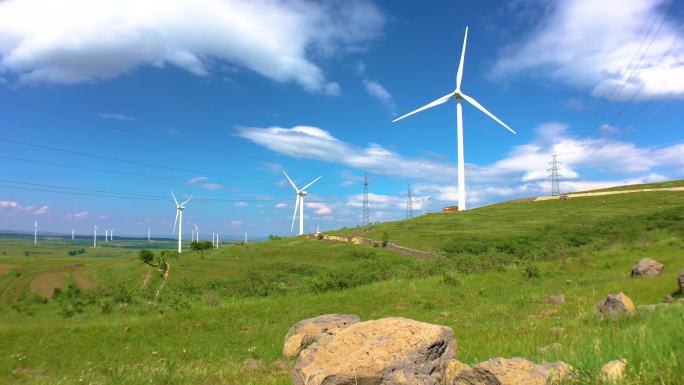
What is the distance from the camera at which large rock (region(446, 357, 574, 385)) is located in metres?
6.07

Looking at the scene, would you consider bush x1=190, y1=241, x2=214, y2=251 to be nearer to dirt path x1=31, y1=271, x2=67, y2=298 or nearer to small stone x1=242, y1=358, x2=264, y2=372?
dirt path x1=31, y1=271, x2=67, y2=298

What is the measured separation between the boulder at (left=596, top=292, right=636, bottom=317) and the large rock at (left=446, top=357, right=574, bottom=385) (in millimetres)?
7948

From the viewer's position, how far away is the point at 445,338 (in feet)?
27.6

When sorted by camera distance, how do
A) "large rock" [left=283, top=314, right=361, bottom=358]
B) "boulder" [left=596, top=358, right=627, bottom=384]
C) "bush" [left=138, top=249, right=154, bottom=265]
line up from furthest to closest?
1. "bush" [left=138, top=249, right=154, bottom=265]
2. "large rock" [left=283, top=314, right=361, bottom=358]
3. "boulder" [left=596, top=358, right=627, bottom=384]

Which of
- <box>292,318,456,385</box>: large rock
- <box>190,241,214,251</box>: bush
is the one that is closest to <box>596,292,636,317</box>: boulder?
<box>292,318,456,385</box>: large rock

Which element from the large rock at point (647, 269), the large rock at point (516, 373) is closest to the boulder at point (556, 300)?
the large rock at point (647, 269)

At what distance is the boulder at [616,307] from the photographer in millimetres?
12844

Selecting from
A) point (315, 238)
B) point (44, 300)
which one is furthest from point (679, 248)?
point (315, 238)

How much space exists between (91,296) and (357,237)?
140 feet

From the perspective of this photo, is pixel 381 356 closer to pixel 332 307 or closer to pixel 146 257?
pixel 332 307

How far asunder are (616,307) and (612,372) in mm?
9134

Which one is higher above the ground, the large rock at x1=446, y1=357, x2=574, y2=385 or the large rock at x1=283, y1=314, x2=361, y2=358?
the large rock at x1=446, y1=357, x2=574, y2=385

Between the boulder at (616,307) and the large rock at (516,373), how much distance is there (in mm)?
7948

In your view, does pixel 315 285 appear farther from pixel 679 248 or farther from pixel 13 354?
pixel 679 248
